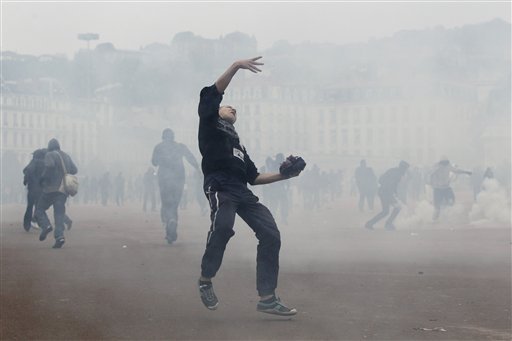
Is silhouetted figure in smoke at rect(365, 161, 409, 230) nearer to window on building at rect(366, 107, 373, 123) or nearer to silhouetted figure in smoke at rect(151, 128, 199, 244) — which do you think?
silhouetted figure in smoke at rect(151, 128, 199, 244)

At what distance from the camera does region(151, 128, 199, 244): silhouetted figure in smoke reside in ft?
51.6

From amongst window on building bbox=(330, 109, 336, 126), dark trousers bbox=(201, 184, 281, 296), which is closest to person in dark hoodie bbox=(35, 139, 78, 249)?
dark trousers bbox=(201, 184, 281, 296)

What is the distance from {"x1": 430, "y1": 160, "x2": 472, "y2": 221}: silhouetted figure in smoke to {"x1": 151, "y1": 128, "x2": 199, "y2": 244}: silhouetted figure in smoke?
26.9 ft

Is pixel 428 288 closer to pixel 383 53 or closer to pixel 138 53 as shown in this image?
pixel 383 53

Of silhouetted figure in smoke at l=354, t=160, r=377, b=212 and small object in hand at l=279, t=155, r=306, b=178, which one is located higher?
small object in hand at l=279, t=155, r=306, b=178

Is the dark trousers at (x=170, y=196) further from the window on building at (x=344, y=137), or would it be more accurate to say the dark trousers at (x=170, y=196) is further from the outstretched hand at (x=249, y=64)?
the window on building at (x=344, y=137)

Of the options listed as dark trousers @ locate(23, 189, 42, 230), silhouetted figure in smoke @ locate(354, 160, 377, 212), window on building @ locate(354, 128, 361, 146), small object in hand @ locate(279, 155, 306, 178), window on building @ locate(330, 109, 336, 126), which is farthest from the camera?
window on building @ locate(354, 128, 361, 146)

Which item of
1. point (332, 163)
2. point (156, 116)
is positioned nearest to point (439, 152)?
point (332, 163)

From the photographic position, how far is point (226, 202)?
304 inches

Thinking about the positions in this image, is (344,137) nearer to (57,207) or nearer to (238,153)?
(57,207)

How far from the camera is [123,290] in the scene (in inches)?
363

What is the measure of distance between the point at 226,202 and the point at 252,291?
5.58 ft

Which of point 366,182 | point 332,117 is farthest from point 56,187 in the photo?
point 332,117

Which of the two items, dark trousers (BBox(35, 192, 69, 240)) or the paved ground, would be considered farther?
dark trousers (BBox(35, 192, 69, 240))
